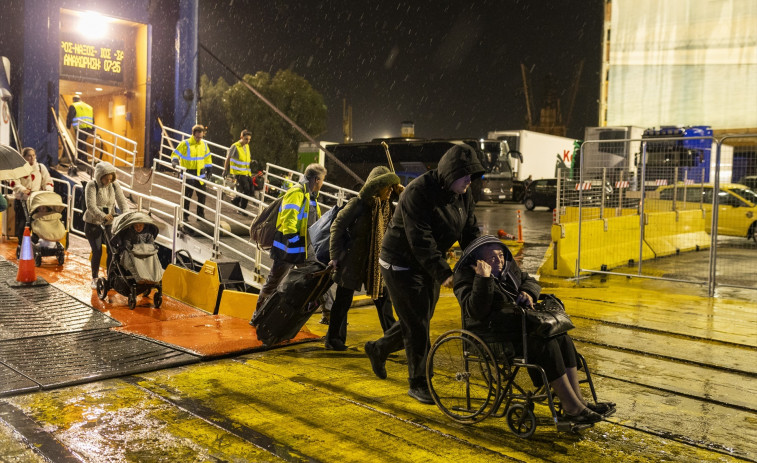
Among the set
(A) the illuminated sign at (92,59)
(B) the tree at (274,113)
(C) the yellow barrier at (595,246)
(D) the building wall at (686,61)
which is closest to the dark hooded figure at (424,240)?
(C) the yellow barrier at (595,246)

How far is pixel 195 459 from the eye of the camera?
4.34 meters

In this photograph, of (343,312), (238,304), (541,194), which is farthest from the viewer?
(541,194)

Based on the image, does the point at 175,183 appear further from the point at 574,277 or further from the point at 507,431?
the point at 507,431

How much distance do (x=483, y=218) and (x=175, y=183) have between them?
1190 cm

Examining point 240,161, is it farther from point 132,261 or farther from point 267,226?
point 267,226

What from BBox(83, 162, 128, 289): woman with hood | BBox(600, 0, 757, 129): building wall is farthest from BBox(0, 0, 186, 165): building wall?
BBox(600, 0, 757, 129): building wall

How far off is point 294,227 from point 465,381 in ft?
10.0

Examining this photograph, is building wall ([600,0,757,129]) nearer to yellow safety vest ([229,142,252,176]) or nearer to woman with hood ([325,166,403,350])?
yellow safety vest ([229,142,252,176])

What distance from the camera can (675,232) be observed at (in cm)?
1603

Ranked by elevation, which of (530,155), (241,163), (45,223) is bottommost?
(45,223)

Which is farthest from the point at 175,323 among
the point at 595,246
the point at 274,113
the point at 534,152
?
the point at 274,113

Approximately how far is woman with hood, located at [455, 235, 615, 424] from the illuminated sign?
17142 millimetres

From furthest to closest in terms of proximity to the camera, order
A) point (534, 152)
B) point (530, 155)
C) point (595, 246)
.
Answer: point (534, 152) → point (530, 155) → point (595, 246)

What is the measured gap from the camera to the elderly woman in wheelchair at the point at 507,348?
462 cm
